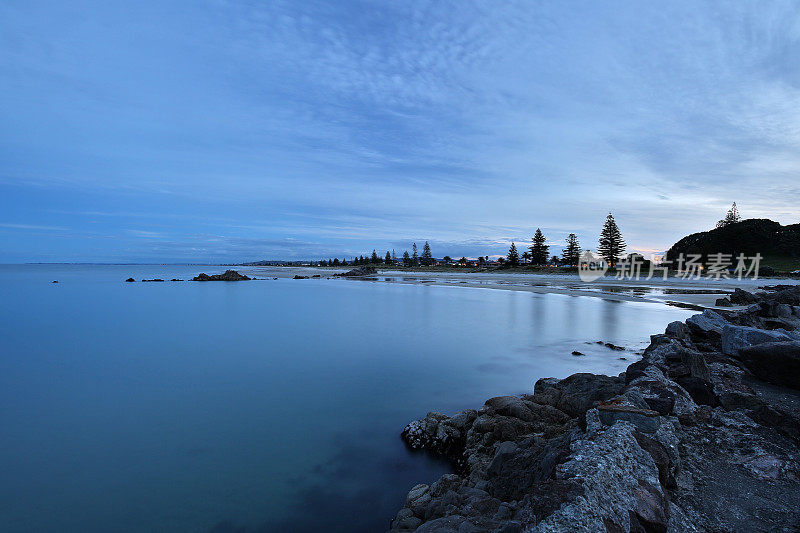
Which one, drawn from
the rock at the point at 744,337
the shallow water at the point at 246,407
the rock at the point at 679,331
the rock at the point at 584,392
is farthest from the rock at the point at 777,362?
the shallow water at the point at 246,407

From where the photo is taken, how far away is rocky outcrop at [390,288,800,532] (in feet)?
10.0

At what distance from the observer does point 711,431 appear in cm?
480

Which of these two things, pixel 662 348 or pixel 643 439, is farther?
pixel 662 348

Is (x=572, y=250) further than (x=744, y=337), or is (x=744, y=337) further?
(x=572, y=250)

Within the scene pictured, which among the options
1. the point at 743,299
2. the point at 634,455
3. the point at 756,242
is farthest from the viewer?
the point at 756,242

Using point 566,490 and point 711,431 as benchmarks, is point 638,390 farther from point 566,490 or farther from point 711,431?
point 566,490

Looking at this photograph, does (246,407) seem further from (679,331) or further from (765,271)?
(765,271)

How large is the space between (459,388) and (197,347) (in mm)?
11797

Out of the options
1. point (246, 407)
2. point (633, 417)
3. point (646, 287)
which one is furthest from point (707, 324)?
point (646, 287)

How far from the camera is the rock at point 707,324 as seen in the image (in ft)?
34.7

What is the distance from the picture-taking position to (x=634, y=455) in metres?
3.54

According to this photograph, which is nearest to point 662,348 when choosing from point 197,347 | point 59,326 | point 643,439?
point 643,439

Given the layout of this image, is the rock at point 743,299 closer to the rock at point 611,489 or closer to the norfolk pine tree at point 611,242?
the rock at point 611,489

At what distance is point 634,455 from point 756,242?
9887 centimetres
